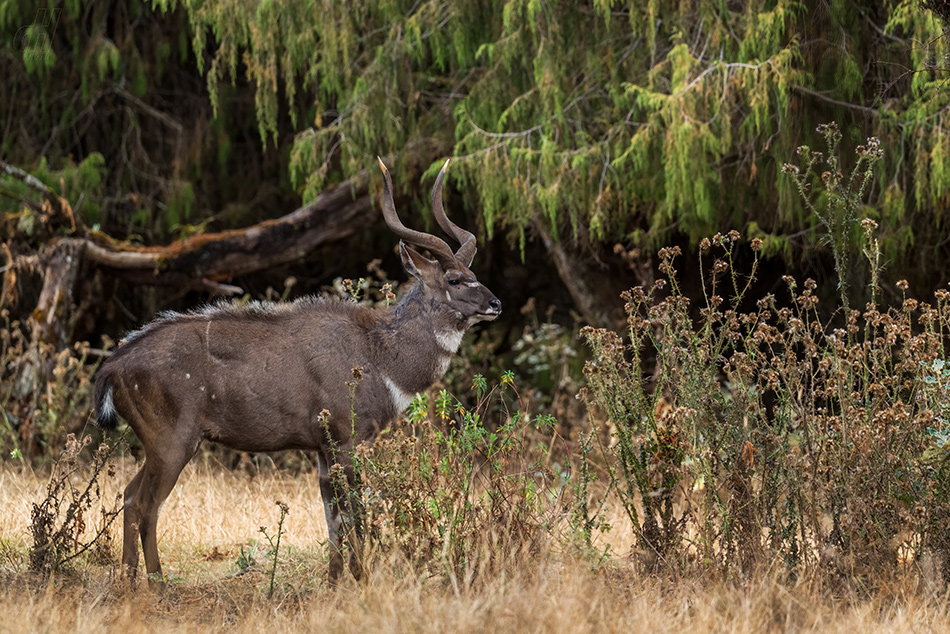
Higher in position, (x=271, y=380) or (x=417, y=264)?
(x=417, y=264)

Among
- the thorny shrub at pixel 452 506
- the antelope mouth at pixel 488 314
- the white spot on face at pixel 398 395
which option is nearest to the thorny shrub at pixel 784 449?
the thorny shrub at pixel 452 506

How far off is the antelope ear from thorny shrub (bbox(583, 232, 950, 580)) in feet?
5.37

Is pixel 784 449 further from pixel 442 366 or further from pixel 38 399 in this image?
pixel 38 399

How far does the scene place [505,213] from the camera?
9312 mm

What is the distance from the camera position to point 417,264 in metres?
6.78

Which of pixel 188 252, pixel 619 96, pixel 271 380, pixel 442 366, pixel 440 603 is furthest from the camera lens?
pixel 188 252

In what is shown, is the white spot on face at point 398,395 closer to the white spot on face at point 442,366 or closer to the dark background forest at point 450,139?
the white spot on face at point 442,366

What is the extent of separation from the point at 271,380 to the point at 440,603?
2.07 m

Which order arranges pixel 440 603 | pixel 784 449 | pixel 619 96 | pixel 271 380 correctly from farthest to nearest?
1. pixel 619 96
2. pixel 271 380
3. pixel 784 449
4. pixel 440 603

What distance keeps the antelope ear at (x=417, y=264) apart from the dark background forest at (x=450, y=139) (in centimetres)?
170

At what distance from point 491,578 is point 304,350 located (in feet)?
6.16

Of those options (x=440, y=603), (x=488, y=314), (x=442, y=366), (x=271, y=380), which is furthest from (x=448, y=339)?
(x=440, y=603)

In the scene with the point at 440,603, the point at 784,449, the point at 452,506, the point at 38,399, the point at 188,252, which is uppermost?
the point at 188,252

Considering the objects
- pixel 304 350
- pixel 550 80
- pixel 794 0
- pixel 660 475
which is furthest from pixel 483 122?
pixel 660 475
